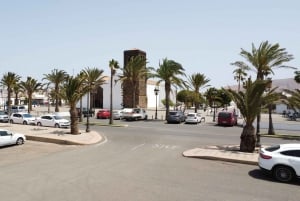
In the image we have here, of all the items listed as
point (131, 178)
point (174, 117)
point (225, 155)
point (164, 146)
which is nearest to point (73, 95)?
point (164, 146)

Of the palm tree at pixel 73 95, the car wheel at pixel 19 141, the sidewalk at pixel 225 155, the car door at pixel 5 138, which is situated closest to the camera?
the sidewalk at pixel 225 155

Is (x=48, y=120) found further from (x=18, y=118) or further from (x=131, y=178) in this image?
(x=131, y=178)

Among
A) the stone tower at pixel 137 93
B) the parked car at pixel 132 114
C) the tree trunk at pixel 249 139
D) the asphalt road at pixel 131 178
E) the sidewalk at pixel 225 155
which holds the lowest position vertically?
the asphalt road at pixel 131 178

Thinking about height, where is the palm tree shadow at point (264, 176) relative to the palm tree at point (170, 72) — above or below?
below

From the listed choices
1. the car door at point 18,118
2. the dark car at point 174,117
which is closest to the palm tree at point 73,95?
the car door at point 18,118

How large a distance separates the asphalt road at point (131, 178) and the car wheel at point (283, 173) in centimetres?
31

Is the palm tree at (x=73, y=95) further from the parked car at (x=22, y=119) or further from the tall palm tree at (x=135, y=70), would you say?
the tall palm tree at (x=135, y=70)

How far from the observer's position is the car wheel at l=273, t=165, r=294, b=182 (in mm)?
12635

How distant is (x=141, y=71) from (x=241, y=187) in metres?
40.5

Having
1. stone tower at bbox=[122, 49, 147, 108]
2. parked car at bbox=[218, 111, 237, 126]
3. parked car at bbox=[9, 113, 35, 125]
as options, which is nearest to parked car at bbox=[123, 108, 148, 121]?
parked car at bbox=[218, 111, 237, 126]

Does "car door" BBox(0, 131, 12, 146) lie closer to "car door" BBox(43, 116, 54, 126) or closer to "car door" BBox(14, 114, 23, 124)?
"car door" BBox(43, 116, 54, 126)

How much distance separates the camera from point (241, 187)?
11.8 metres

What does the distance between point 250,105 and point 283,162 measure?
23.3ft

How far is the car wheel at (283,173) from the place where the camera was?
497 inches
